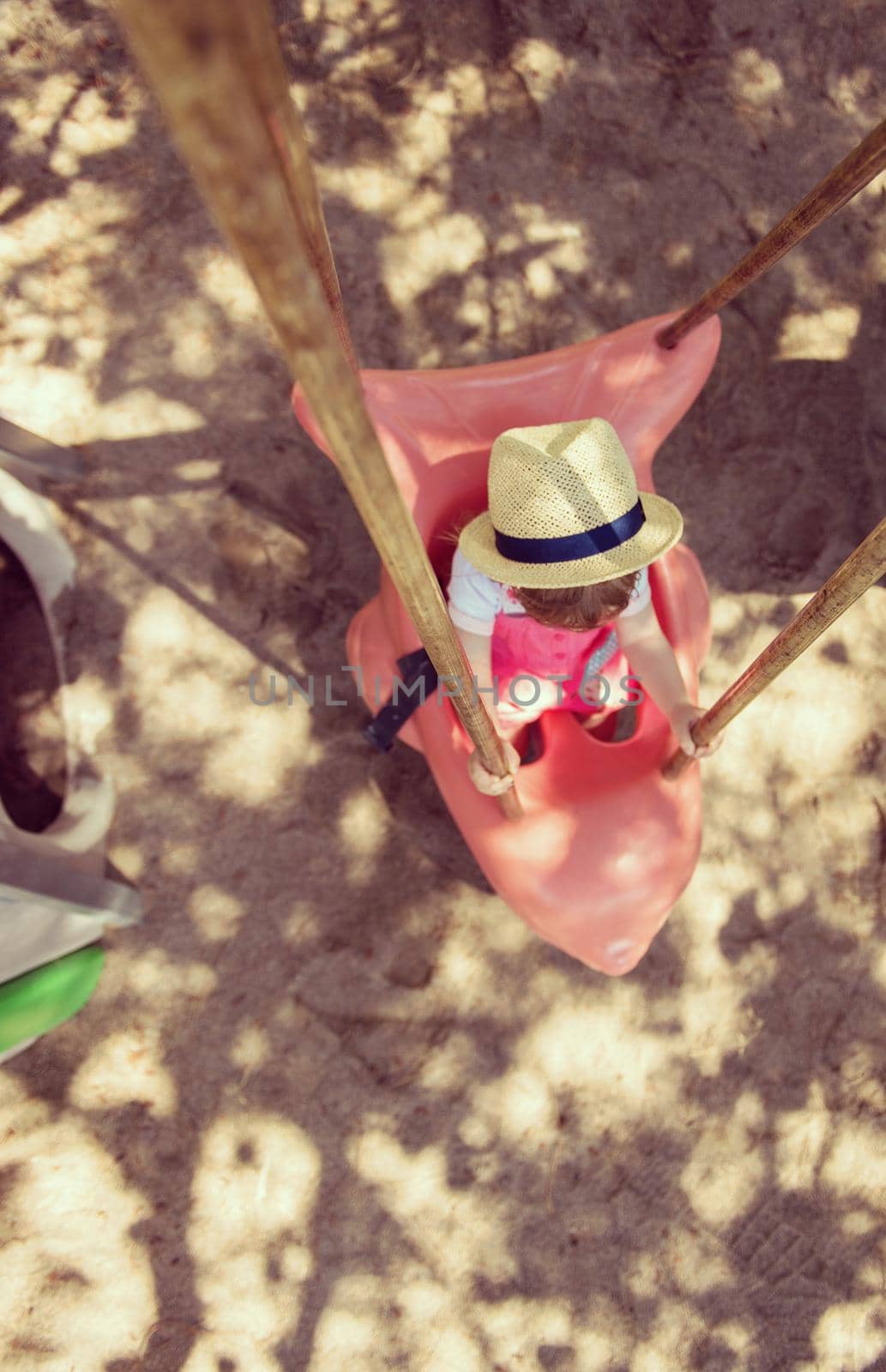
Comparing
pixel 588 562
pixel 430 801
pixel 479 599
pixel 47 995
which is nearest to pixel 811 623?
pixel 588 562

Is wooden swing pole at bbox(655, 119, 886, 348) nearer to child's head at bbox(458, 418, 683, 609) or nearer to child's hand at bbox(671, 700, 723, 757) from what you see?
child's head at bbox(458, 418, 683, 609)

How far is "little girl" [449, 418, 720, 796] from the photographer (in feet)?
4.16

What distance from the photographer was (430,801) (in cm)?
211

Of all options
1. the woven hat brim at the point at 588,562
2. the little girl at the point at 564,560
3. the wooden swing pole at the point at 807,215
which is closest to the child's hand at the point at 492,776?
the little girl at the point at 564,560

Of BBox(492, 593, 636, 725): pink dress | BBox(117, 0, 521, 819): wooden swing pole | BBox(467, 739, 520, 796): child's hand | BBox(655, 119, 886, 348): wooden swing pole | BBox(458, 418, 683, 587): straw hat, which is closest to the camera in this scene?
BBox(117, 0, 521, 819): wooden swing pole

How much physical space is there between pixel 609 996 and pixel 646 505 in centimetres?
119

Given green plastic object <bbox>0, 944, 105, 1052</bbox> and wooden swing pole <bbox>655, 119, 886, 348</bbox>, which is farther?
green plastic object <bbox>0, 944, 105, 1052</bbox>

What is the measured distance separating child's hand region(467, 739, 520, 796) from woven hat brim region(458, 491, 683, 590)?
28 cm

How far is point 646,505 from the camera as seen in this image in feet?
4.70

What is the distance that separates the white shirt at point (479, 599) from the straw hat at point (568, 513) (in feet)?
0.61

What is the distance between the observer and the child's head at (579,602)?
1332 millimetres

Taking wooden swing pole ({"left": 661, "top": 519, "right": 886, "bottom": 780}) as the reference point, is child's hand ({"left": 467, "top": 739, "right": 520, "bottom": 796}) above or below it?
below

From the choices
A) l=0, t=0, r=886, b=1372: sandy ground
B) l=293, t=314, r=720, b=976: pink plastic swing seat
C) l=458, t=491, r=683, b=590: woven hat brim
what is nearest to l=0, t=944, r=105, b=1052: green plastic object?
l=0, t=0, r=886, b=1372: sandy ground

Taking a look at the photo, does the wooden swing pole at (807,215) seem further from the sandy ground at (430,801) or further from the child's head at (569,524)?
the sandy ground at (430,801)
